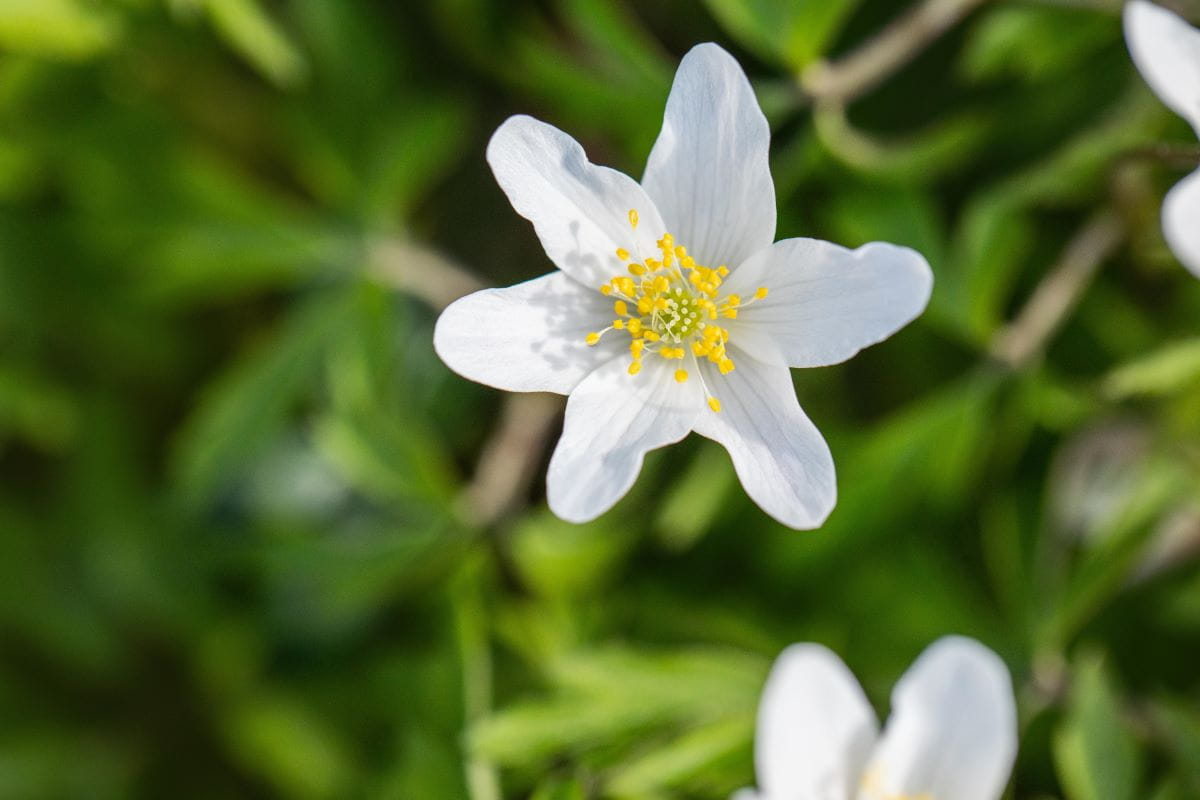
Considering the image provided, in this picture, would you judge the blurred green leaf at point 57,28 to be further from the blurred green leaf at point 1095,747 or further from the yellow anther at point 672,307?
the blurred green leaf at point 1095,747

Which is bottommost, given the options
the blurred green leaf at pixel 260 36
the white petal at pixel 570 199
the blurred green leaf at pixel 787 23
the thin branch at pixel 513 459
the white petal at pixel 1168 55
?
the white petal at pixel 1168 55

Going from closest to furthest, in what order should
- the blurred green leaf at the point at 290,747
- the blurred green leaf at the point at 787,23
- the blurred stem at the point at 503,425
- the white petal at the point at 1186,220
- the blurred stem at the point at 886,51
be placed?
the white petal at the point at 1186,220, the blurred green leaf at the point at 787,23, the blurred stem at the point at 886,51, the blurred stem at the point at 503,425, the blurred green leaf at the point at 290,747

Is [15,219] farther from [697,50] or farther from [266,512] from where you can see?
[697,50]

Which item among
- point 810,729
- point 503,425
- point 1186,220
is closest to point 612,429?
point 810,729

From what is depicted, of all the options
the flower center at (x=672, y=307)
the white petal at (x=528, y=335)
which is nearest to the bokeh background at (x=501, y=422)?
the flower center at (x=672, y=307)

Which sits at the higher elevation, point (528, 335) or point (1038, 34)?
point (1038, 34)

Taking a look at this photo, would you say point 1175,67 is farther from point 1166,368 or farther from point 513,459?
point 513,459

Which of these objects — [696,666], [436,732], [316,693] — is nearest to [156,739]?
[316,693]

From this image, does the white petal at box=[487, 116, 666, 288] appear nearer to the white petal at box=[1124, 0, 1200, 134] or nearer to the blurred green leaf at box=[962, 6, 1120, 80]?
the white petal at box=[1124, 0, 1200, 134]
